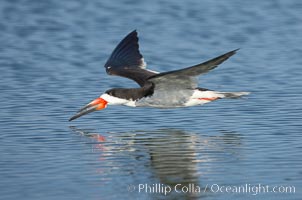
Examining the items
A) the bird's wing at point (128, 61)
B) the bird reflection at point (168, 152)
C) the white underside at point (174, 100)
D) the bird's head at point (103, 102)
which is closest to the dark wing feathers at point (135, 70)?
the bird's wing at point (128, 61)

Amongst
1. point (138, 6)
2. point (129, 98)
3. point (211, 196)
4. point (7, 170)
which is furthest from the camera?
point (138, 6)

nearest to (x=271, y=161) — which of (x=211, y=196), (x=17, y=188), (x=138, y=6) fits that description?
(x=211, y=196)

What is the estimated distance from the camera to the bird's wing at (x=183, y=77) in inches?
329

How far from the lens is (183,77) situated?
29.5 feet

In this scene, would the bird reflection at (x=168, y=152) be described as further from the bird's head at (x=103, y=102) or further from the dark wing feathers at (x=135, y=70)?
the dark wing feathers at (x=135, y=70)

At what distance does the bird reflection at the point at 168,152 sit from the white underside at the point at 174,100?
1.37 ft

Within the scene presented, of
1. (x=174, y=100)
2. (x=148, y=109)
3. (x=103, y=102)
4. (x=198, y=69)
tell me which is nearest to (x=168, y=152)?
(x=198, y=69)

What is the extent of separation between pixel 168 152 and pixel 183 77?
1.02 meters

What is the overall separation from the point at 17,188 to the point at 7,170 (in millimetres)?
639

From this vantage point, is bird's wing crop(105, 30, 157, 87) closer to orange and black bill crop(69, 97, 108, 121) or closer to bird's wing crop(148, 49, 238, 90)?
orange and black bill crop(69, 97, 108, 121)

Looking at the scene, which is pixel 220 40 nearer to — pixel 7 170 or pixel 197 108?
pixel 197 108

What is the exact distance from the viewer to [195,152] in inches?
324

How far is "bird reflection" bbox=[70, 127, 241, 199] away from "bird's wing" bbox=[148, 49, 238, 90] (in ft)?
1.64

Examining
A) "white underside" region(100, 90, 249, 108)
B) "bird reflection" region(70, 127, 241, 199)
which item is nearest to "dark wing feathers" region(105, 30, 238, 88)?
"white underside" region(100, 90, 249, 108)
